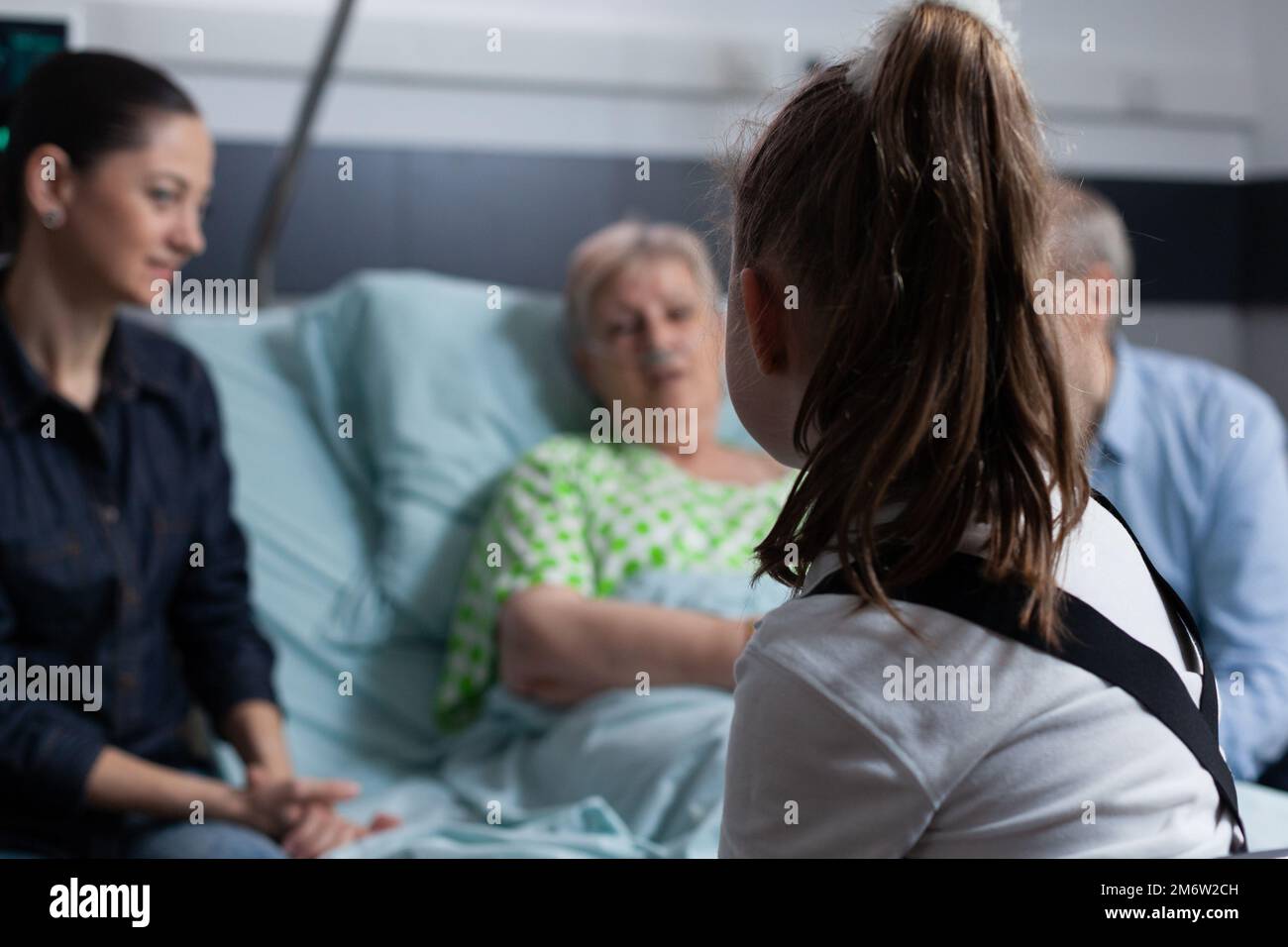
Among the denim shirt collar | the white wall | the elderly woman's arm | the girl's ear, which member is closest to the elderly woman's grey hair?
the white wall

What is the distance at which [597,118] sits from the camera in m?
2.19

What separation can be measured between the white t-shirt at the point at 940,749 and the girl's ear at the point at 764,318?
0.14m

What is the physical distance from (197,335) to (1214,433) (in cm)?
130

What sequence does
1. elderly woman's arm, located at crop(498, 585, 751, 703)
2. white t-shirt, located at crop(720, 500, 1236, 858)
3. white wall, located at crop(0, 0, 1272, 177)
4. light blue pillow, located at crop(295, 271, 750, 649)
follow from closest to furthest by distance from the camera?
1. white t-shirt, located at crop(720, 500, 1236, 858)
2. elderly woman's arm, located at crop(498, 585, 751, 703)
3. light blue pillow, located at crop(295, 271, 750, 649)
4. white wall, located at crop(0, 0, 1272, 177)

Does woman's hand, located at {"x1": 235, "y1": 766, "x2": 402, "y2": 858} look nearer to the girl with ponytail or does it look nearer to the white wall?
the girl with ponytail

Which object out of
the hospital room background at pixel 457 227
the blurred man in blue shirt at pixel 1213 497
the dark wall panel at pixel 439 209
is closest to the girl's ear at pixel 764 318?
the hospital room background at pixel 457 227

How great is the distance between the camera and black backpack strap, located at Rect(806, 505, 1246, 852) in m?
0.53

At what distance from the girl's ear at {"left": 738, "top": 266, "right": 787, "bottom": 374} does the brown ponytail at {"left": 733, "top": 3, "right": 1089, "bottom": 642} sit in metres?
0.03

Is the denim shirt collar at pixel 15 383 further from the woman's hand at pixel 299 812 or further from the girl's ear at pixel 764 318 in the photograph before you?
the girl's ear at pixel 764 318

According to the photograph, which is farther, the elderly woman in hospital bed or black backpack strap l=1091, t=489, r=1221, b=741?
the elderly woman in hospital bed

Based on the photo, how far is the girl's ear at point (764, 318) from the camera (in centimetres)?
63

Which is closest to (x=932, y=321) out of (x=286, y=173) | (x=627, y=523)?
(x=627, y=523)

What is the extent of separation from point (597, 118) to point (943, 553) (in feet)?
5.87
